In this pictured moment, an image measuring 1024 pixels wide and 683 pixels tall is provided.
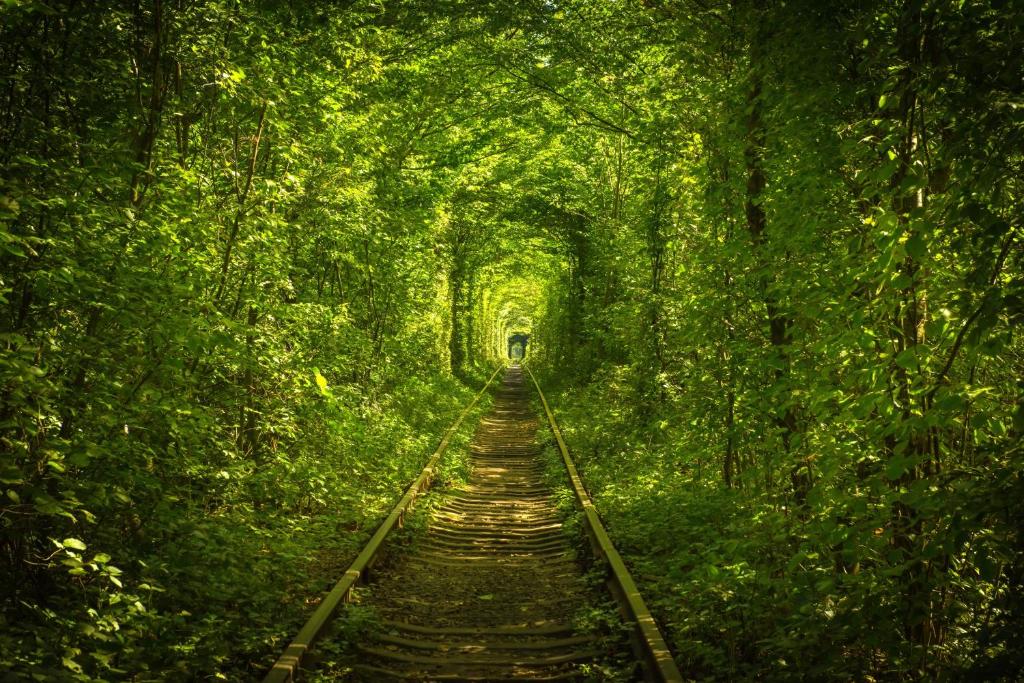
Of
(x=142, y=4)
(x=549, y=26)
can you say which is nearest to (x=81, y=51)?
(x=142, y=4)

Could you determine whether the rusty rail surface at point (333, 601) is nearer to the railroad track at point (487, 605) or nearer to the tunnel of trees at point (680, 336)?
the railroad track at point (487, 605)

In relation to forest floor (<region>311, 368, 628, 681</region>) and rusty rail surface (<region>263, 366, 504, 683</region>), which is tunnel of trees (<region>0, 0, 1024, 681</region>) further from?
forest floor (<region>311, 368, 628, 681</region>)

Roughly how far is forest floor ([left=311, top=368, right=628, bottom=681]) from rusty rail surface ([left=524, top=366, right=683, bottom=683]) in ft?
0.80

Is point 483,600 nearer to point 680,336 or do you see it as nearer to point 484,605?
point 484,605

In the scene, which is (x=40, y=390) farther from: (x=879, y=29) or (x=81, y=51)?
(x=879, y=29)

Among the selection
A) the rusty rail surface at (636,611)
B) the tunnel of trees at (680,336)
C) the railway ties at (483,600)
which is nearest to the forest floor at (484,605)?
the railway ties at (483,600)

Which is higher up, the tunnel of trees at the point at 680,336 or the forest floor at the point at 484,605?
the tunnel of trees at the point at 680,336

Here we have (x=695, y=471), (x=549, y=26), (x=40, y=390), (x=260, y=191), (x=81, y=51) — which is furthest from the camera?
(x=549, y=26)

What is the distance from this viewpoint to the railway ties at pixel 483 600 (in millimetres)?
4949

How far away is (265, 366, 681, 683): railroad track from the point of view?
15.8ft

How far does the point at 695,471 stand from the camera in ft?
31.3

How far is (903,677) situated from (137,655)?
4.63m

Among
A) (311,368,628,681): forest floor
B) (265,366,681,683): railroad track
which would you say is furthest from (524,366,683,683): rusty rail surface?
(311,368,628,681): forest floor

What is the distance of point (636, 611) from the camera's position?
5.09 meters
